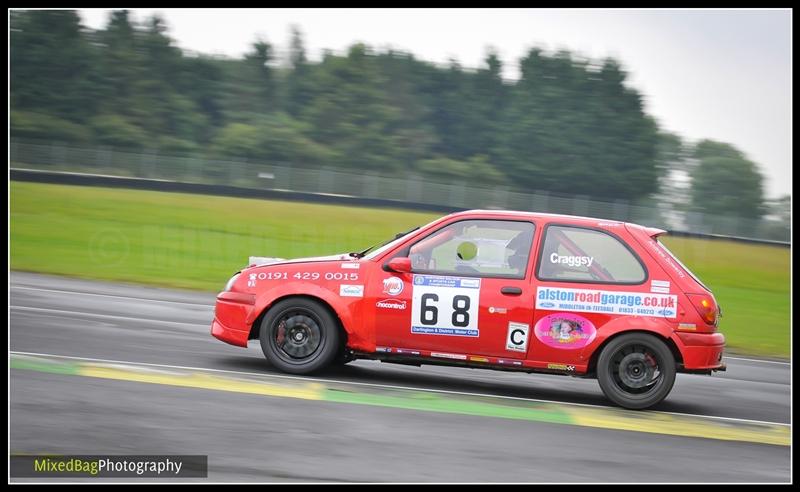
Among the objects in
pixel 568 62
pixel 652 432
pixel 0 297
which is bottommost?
pixel 652 432

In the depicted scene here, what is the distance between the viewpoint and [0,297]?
11.6 meters

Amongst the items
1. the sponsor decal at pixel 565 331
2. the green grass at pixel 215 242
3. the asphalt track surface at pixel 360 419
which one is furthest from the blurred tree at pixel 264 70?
the sponsor decal at pixel 565 331

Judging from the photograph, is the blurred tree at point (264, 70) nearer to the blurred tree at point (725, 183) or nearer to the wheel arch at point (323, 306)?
the blurred tree at point (725, 183)

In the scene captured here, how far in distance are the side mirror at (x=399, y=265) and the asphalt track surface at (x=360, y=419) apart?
3.60 feet

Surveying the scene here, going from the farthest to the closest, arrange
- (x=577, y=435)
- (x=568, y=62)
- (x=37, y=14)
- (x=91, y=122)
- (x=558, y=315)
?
Result: (x=568, y=62)
(x=37, y=14)
(x=91, y=122)
(x=558, y=315)
(x=577, y=435)

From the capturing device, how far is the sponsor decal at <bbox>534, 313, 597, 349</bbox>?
8.30 m

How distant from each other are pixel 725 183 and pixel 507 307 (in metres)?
50.9

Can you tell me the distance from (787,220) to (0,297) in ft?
117

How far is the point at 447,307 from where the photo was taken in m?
8.34

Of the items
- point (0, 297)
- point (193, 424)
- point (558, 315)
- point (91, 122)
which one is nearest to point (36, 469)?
point (193, 424)

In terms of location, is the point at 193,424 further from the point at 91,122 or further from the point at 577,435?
the point at 91,122

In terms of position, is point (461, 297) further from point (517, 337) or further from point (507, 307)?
point (517, 337)

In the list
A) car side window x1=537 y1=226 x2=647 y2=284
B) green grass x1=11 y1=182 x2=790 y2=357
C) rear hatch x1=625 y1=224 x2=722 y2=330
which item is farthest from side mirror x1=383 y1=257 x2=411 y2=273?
green grass x1=11 y1=182 x2=790 y2=357

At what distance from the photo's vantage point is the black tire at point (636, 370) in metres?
8.27
